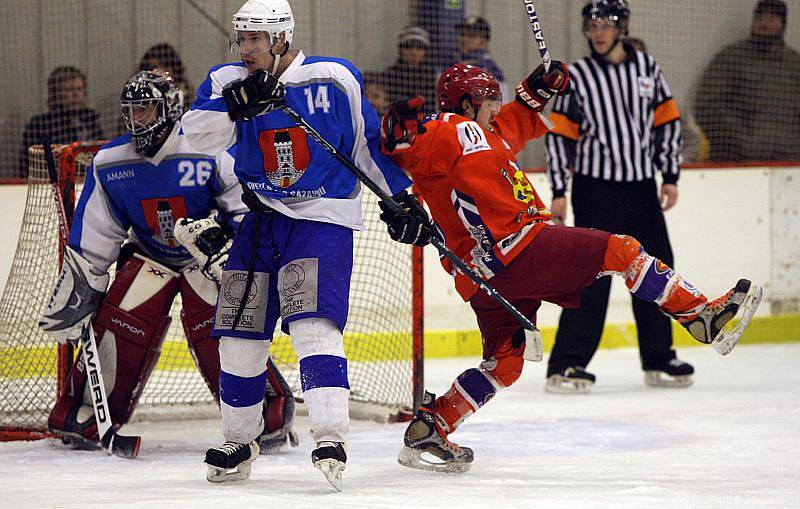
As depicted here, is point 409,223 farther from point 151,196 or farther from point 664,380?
point 664,380

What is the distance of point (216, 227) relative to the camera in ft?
11.4

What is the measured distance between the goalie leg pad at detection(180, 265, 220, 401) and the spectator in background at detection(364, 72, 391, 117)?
92.9 inches

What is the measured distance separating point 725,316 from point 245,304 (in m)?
1.20

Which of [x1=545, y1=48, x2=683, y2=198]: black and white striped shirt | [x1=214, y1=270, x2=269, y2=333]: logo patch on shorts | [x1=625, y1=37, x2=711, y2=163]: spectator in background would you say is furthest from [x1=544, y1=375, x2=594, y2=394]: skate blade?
[x1=625, y1=37, x2=711, y2=163]: spectator in background

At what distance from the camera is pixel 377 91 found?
6.04 m

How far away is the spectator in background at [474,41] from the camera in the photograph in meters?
6.17

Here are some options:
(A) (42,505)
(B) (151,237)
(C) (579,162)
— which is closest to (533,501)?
(A) (42,505)

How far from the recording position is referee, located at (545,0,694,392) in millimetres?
4910

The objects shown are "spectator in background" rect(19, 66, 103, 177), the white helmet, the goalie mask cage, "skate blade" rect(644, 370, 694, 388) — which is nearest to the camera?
the white helmet

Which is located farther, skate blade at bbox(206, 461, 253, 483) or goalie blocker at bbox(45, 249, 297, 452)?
goalie blocker at bbox(45, 249, 297, 452)

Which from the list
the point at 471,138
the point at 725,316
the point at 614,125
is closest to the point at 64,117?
the point at 614,125

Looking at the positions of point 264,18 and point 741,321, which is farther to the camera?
point 741,321

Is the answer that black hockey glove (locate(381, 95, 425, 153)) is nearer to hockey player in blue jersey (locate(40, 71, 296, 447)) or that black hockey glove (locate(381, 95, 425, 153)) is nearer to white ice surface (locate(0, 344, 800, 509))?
hockey player in blue jersey (locate(40, 71, 296, 447))

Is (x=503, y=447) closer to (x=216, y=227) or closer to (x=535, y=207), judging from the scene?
(x=535, y=207)
